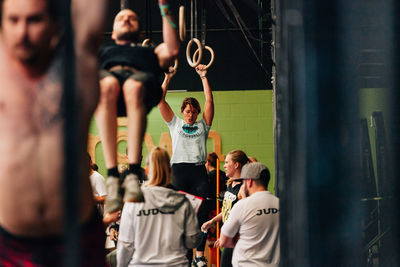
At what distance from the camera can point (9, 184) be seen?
1474 millimetres

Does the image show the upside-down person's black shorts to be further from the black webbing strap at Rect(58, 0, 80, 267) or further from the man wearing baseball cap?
the man wearing baseball cap

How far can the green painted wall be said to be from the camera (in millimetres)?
9422

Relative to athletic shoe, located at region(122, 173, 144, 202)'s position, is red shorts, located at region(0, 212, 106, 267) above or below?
→ below

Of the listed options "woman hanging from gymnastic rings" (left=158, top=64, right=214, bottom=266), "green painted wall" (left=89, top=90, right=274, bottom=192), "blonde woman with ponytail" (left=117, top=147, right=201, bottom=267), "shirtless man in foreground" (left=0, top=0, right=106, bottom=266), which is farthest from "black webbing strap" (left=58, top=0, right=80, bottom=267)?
"green painted wall" (left=89, top=90, right=274, bottom=192)

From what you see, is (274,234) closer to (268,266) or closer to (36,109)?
(268,266)

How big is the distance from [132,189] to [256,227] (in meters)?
1.80

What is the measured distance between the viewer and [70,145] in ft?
4.53

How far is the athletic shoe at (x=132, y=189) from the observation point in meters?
2.08

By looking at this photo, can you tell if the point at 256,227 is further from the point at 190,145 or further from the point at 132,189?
the point at 132,189

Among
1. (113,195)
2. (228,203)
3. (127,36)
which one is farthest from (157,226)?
(228,203)

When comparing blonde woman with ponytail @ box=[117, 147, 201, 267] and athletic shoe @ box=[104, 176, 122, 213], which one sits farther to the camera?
blonde woman with ponytail @ box=[117, 147, 201, 267]

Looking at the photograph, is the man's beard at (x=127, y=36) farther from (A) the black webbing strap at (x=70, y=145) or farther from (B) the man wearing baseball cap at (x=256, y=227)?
(B) the man wearing baseball cap at (x=256, y=227)

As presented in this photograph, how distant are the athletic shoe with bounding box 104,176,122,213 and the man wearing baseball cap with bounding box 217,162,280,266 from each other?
5.80 feet

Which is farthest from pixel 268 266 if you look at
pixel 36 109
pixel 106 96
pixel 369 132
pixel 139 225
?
pixel 36 109
